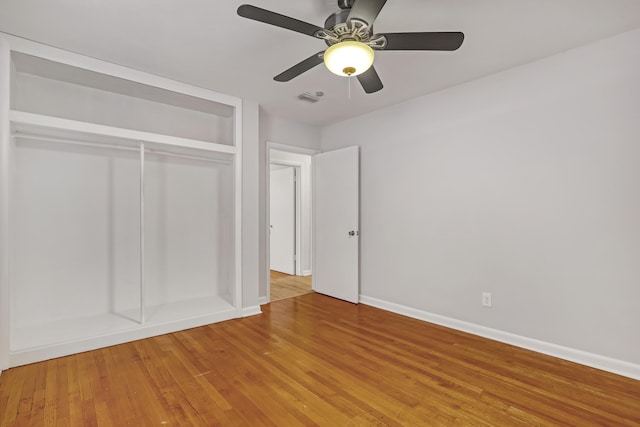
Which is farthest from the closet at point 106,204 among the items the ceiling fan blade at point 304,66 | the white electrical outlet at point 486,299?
the white electrical outlet at point 486,299

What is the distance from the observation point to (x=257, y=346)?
2.87m

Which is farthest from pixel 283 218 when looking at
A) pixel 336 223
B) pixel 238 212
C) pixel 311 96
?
pixel 311 96

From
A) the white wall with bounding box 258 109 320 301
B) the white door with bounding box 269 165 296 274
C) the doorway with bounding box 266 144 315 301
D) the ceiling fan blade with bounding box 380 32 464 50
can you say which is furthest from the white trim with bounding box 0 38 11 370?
the white door with bounding box 269 165 296 274

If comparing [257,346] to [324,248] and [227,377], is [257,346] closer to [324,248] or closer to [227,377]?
[227,377]

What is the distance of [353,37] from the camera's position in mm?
1846

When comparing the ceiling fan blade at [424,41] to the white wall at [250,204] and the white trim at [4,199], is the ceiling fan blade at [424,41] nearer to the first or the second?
the white wall at [250,204]

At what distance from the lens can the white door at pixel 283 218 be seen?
6199 millimetres

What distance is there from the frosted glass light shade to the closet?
83.2 inches

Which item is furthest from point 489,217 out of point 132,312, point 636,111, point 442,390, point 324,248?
point 132,312

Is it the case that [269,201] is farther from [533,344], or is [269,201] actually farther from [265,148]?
[533,344]

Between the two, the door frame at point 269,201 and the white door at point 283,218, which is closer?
the door frame at point 269,201

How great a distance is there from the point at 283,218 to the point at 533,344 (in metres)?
4.57

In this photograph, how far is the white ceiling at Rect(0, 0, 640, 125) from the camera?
2078mm

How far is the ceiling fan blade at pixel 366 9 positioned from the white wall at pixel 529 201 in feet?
6.49
